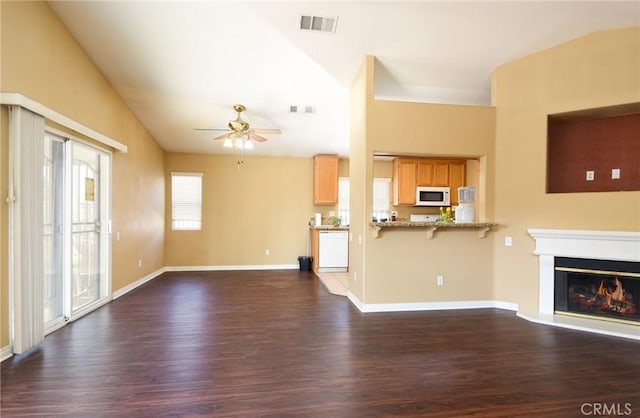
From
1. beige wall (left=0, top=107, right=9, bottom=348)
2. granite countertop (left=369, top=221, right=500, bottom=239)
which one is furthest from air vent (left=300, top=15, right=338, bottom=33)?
beige wall (left=0, top=107, right=9, bottom=348)

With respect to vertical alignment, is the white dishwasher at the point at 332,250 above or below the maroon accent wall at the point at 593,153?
below

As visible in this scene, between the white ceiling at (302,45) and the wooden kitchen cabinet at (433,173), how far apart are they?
1.94 m

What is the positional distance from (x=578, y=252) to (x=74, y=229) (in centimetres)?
614

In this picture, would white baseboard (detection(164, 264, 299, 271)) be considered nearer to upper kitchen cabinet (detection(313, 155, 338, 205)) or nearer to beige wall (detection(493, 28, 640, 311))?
upper kitchen cabinet (detection(313, 155, 338, 205))

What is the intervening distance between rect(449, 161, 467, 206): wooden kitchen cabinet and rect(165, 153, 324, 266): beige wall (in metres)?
2.95

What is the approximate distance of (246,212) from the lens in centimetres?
723

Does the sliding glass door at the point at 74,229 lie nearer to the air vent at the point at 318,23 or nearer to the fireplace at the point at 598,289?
the air vent at the point at 318,23

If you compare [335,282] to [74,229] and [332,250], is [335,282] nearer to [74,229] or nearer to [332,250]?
[332,250]

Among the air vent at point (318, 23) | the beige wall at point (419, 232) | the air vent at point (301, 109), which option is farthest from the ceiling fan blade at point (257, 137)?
the air vent at point (318, 23)

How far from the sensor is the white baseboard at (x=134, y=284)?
4707 mm

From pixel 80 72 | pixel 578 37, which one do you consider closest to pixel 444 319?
pixel 578 37

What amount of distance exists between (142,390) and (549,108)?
5250 mm

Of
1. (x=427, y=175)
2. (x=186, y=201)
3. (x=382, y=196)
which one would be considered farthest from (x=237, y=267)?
(x=427, y=175)

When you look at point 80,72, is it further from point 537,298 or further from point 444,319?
point 537,298
